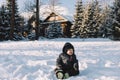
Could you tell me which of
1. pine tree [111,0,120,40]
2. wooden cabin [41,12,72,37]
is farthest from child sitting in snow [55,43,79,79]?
wooden cabin [41,12,72,37]

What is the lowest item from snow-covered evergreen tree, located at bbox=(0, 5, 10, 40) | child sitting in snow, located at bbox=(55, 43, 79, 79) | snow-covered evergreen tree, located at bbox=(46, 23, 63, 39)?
snow-covered evergreen tree, located at bbox=(46, 23, 63, 39)

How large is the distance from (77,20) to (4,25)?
1874cm

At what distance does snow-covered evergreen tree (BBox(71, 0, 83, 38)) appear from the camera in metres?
55.8

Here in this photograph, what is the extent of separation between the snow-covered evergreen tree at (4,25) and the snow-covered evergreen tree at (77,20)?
16.8 m

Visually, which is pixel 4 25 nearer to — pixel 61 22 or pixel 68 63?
pixel 61 22

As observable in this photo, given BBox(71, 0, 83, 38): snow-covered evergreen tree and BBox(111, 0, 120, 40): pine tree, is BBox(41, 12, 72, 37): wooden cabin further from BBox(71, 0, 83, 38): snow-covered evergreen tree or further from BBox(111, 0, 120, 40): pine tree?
BBox(111, 0, 120, 40): pine tree

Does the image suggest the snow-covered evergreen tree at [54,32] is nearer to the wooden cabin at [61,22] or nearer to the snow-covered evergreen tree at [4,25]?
the wooden cabin at [61,22]

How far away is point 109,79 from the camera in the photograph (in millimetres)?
7121

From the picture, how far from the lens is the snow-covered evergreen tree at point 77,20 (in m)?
55.8

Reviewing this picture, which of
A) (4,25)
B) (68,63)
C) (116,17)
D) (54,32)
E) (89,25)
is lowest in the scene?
(54,32)

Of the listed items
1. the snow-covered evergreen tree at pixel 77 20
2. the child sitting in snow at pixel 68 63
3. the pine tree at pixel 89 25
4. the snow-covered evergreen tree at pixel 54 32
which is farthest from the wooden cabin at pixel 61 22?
the child sitting in snow at pixel 68 63

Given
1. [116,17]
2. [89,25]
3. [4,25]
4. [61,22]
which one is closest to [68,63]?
[116,17]

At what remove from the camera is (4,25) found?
4141 cm

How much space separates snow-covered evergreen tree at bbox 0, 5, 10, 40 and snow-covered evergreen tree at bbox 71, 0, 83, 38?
1676 cm
